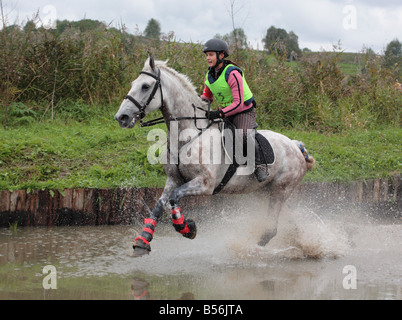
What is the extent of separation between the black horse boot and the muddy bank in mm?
2354

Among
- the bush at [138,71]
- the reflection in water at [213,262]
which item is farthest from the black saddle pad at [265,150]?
the bush at [138,71]

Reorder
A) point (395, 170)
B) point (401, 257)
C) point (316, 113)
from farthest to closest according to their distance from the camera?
point (316, 113) → point (395, 170) → point (401, 257)

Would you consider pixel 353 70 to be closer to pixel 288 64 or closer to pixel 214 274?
pixel 288 64

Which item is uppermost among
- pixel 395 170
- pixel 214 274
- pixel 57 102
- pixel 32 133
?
pixel 57 102

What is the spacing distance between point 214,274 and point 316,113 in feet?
28.5

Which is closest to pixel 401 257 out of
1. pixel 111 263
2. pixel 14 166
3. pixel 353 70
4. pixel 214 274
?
pixel 214 274

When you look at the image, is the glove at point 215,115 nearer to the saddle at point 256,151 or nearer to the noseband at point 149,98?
the saddle at point 256,151

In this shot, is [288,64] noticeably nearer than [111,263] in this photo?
No

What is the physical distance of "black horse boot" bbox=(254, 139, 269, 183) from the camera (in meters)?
6.52

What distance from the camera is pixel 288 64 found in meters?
14.6

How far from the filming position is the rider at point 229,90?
6.11m

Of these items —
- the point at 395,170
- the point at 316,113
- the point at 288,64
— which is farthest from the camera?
the point at 288,64

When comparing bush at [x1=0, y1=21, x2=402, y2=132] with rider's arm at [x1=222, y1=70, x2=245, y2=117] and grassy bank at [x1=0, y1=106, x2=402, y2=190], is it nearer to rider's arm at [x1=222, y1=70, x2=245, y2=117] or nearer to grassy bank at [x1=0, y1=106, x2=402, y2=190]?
Result: grassy bank at [x1=0, y1=106, x2=402, y2=190]

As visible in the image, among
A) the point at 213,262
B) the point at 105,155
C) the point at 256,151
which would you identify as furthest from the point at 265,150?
the point at 105,155
